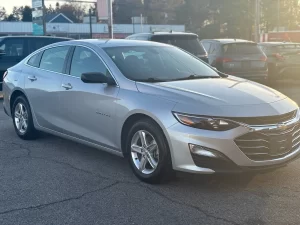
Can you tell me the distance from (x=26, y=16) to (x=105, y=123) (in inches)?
3211

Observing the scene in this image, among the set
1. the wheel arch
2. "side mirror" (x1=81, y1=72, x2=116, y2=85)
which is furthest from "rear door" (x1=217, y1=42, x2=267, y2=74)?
the wheel arch

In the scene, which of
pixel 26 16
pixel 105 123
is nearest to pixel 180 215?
pixel 105 123

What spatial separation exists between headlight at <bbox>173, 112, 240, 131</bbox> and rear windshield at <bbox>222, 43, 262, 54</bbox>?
9.32 metres

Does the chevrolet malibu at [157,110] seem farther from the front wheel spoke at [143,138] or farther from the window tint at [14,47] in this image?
the window tint at [14,47]

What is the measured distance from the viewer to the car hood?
14.8 ft

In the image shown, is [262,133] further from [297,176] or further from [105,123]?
[105,123]

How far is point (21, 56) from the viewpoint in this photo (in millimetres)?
12500

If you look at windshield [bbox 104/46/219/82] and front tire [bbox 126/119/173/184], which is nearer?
front tire [bbox 126/119/173/184]

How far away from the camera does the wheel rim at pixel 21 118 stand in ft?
23.3

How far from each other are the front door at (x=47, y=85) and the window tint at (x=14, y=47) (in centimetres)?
577

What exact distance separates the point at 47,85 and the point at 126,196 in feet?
8.37

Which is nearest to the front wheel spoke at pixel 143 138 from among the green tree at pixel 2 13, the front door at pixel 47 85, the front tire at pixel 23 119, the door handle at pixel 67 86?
the door handle at pixel 67 86

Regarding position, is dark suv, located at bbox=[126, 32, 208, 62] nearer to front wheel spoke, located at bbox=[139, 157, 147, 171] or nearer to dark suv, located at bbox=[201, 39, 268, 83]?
dark suv, located at bbox=[201, 39, 268, 83]

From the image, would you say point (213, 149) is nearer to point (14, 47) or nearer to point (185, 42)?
point (185, 42)
